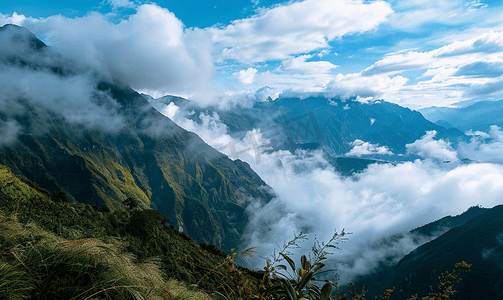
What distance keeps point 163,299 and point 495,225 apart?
267 meters

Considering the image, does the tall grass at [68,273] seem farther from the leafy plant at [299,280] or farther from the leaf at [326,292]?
the leaf at [326,292]

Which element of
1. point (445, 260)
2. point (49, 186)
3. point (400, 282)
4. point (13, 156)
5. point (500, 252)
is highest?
point (13, 156)

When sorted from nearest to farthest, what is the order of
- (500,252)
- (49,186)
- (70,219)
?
(70,219), (500,252), (49,186)

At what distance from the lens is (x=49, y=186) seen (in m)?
178

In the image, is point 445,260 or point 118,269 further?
point 445,260

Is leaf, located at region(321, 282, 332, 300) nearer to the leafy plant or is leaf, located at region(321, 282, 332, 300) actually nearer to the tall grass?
the leafy plant

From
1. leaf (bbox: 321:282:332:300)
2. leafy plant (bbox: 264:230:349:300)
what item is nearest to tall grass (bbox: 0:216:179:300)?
leafy plant (bbox: 264:230:349:300)

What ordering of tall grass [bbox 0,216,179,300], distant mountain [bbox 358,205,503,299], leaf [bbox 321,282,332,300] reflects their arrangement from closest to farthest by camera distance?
tall grass [bbox 0,216,179,300], leaf [bbox 321,282,332,300], distant mountain [bbox 358,205,503,299]

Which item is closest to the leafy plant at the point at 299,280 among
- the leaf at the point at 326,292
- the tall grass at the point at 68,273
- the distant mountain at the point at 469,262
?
the leaf at the point at 326,292

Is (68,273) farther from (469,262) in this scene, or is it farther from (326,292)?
(469,262)

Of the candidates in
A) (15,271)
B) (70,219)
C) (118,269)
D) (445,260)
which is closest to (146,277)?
(118,269)

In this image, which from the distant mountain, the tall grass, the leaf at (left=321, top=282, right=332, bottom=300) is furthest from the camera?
the distant mountain

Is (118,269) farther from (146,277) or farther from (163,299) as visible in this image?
(163,299)

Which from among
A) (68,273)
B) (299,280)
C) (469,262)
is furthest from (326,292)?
(469,262)
